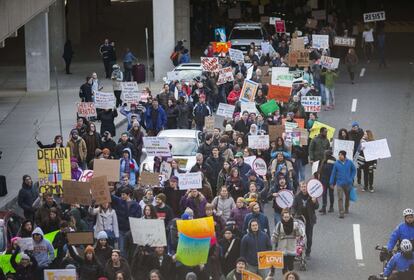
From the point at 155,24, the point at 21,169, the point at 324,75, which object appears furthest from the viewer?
the point at 155,24

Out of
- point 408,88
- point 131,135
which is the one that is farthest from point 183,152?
point 408,88

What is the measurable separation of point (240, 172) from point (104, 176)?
11.5ft

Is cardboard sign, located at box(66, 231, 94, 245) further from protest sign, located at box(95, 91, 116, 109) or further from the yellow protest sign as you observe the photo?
protest sign, located at box(95, 91, 116, 109)

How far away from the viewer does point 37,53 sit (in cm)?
4275

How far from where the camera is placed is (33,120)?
3722 cm

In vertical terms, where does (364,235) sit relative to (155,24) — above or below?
below

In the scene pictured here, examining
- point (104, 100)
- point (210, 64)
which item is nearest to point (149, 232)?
point (104, 100)

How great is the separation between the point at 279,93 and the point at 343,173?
23.2 feet

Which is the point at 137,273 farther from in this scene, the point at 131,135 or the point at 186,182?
the point at 131,135

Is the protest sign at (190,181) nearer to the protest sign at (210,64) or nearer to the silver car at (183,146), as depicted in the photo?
the silver car at (183,146)

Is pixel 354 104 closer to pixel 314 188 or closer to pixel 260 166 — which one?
pixel 260 166

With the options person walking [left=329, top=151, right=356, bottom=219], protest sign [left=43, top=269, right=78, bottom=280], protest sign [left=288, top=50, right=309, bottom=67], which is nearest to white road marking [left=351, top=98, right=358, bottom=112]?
protest sign [left=288, top=50, right=309, bottom=67]

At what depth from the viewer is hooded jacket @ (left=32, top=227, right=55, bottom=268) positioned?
2033 centimetres

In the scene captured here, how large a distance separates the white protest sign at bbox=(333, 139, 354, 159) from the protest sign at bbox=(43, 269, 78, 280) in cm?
941
